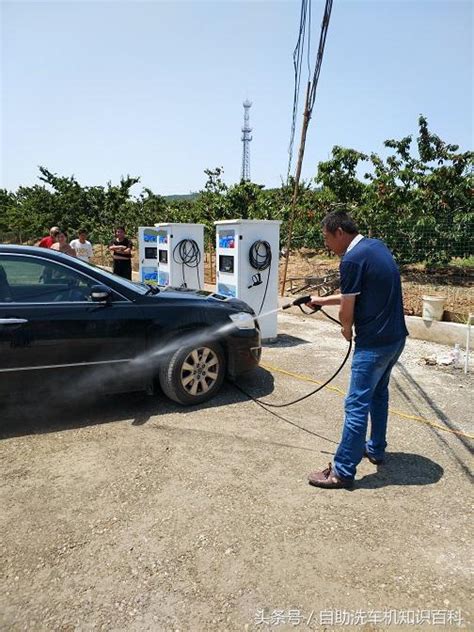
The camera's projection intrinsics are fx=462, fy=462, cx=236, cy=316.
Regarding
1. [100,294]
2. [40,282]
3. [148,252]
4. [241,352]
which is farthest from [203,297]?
[148,252]

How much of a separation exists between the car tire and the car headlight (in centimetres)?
32

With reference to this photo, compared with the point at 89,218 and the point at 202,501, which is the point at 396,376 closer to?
the point at 202,501

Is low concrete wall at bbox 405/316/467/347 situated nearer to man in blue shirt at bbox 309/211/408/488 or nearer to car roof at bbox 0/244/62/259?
man in blue shirt at bbox 309/211/408/488

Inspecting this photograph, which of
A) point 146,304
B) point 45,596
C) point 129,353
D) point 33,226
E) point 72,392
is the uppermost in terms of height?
point 33,226

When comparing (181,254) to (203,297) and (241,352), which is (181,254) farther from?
(241,352)

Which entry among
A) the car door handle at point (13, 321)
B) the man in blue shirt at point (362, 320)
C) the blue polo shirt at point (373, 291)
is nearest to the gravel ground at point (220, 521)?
the man in blue shirt at point (362, 320)

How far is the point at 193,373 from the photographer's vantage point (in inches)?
175

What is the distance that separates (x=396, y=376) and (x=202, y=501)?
3440mm

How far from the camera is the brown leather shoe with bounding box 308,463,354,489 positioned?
10.3ft

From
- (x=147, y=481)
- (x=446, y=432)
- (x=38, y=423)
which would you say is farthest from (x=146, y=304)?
(x=446, y=432)

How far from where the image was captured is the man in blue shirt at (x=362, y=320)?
9.72 ft

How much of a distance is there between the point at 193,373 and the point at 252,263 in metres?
2.92

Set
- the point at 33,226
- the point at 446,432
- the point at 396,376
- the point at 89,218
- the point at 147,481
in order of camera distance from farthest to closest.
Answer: the point at 33,226
the point at 89,218
the point at 396,376
the point at 446,432
the point at 147,481

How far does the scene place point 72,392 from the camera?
163 inches
